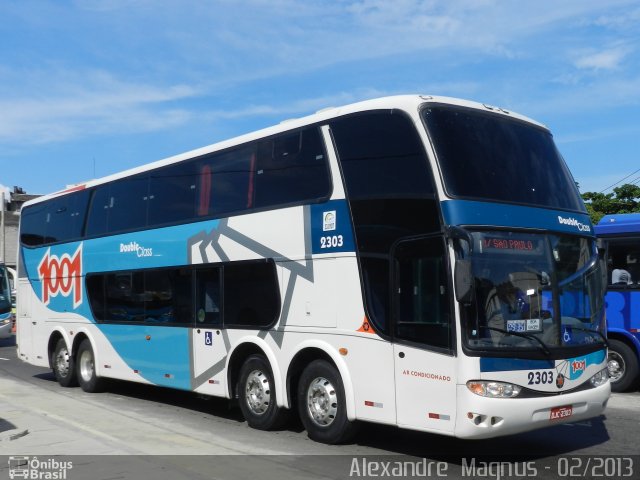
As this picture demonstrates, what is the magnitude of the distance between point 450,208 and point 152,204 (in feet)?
21.8

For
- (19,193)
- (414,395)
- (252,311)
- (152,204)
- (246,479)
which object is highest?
(19,193)

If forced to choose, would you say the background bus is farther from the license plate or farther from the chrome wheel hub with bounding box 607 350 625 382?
the license plate

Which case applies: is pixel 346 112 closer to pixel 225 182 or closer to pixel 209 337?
pixel 225 182

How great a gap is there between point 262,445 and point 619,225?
7907 millimetres

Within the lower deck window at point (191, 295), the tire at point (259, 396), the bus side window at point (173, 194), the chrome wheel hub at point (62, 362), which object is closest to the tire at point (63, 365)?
the chrome wheel hub at point (62, 362)

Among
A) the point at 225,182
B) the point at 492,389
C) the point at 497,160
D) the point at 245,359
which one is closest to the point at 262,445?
the point at 245,359

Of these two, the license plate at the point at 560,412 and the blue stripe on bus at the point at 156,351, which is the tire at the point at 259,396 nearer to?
the blue stripe on bus at the point at 156,351

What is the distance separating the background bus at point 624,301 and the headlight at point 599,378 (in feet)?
16.5

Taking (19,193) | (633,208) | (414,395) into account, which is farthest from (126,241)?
(19,193)

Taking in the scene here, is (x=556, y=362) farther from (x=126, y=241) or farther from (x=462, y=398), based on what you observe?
(x=126, y=241)

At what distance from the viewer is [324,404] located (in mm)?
9141

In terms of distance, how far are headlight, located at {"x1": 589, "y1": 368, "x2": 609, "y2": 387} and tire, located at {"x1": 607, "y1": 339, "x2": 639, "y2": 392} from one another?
4938 mm

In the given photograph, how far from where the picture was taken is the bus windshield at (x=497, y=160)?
7980 mm

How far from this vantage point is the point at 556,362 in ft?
25.7
